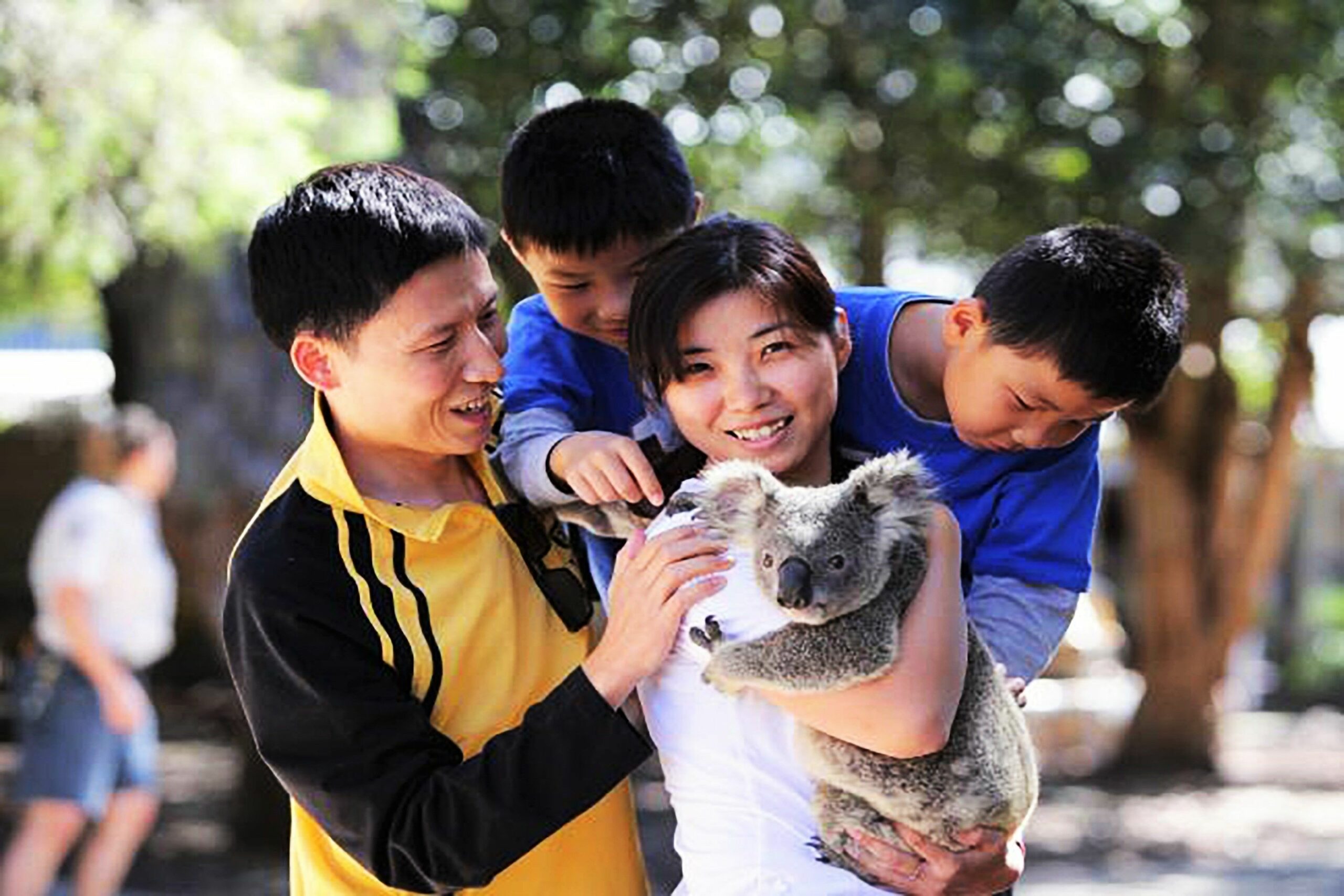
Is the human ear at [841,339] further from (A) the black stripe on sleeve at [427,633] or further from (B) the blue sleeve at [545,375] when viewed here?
(A) the black stripe on sleeve at [427,633]

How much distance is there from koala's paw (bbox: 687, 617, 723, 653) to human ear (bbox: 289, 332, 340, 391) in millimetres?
640

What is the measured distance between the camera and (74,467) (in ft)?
63.0

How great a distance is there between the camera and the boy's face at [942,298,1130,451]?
2.98m

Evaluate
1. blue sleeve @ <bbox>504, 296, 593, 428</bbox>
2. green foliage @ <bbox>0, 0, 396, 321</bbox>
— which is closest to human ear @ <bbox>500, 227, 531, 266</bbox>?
blue sleeve @ <bbox>504, 296, 593, 428</bbox>

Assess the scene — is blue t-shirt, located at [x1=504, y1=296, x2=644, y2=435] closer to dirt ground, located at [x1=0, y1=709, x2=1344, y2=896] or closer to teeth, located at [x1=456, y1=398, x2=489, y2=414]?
teeth, located at [x1=456, y1=398, x2=489, y2=414]

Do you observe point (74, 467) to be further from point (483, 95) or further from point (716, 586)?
point (716, 586)

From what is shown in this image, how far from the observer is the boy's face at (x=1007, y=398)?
9.77 feet

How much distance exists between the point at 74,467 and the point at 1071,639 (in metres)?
9.62

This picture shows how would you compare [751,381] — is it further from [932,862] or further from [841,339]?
[932,862]

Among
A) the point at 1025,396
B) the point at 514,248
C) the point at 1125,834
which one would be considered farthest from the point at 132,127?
the point at 1125,834

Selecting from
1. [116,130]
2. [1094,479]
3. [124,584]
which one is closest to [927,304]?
[1094,479]

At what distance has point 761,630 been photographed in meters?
2.53

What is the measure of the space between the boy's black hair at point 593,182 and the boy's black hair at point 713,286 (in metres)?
0.36

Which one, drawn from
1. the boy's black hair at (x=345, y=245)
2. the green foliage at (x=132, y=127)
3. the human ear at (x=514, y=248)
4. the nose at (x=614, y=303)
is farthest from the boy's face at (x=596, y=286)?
the green foliage at (x=132, y=127)
